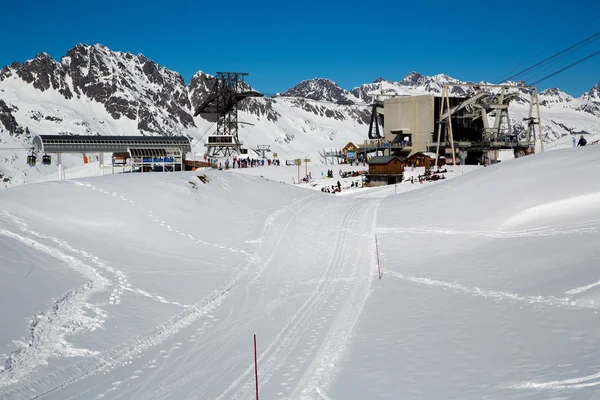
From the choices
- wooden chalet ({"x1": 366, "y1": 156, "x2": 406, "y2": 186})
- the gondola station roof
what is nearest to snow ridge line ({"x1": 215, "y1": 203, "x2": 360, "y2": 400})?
wooden chalet ({"x1": 366, "y1": 156, "x2": 406, "y2": 186})

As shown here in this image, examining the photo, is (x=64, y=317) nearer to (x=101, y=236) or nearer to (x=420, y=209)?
(x=101, y=236)

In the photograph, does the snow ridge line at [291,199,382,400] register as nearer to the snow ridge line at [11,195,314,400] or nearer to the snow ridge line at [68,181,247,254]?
the snow ridge line at [11,195,314,400]

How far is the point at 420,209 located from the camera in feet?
96.2

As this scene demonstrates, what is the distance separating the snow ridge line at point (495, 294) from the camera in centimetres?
1216

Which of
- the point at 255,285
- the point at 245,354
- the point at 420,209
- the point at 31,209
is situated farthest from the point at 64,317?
the point at 420,209

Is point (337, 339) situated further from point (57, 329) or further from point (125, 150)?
point (125, 150)

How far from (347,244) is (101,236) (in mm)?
11181

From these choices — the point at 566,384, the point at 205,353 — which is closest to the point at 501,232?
the point at 566,384

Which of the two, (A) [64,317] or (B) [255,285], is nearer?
(A) [64,317]

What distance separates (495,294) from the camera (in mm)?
14047

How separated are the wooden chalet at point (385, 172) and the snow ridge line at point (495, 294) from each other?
134 feet

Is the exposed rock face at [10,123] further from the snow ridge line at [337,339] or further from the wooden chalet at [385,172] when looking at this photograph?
the snow ridge line at [337,339]

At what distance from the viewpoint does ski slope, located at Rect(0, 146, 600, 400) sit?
8797 millimetres

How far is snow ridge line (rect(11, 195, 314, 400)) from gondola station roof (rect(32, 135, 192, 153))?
40958 millimetres
